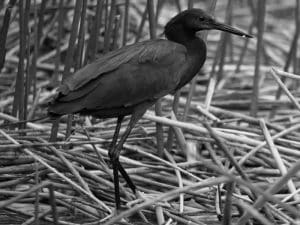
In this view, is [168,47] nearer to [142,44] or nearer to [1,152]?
[142,44]


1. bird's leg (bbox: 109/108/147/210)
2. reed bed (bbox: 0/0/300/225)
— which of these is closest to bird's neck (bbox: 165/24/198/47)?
reed bed (bbox: 0/0/300/225)

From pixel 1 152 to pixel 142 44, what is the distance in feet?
3.18

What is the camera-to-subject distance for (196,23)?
464 centimetres

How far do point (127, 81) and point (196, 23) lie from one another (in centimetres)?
64

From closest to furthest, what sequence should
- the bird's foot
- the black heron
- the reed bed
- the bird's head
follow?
the reed bed, the bird's foot, the black heron, the bird's head

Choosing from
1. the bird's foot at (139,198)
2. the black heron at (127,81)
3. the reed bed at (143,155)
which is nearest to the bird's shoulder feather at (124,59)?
the black heron at (127,81)

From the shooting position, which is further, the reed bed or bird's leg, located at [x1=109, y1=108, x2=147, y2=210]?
bird's leg, located at [x1=109, y1=108, x2=147, y2=210]

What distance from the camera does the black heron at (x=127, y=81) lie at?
4.12 metres

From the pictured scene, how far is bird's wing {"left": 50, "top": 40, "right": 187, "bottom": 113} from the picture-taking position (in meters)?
4.13

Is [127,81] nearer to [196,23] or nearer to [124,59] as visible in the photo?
[124,59]

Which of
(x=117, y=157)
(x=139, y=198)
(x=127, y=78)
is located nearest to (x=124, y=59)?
(x=127, y=78)

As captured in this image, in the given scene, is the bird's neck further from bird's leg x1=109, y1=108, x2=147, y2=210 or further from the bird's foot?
the bird's foot

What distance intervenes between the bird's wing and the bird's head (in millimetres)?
216

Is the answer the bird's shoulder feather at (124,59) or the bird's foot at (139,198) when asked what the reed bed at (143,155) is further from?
the bird's shoulder feather at (124,59)
